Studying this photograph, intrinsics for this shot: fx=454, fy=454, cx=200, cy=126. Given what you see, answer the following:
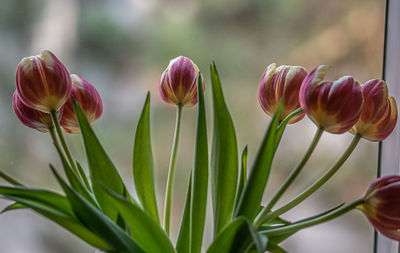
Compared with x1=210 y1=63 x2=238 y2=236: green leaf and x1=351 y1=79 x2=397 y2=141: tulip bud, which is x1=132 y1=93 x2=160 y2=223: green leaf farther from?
x1=351 y1=79 x2=397 y2=141: tulip bud

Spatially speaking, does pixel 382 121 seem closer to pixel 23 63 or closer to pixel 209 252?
pixel 209 252

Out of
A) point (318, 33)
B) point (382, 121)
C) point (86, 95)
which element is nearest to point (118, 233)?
point (86, 95)

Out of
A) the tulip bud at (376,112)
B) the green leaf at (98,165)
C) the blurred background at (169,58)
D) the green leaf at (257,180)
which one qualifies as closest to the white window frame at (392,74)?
the blurred background at (169,58)

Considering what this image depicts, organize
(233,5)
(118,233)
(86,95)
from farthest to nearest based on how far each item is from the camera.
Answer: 1. (233,5)
2. (86,95)
3. (118,233)

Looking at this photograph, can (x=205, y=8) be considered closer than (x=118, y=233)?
No

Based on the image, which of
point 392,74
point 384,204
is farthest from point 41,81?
point 392,74

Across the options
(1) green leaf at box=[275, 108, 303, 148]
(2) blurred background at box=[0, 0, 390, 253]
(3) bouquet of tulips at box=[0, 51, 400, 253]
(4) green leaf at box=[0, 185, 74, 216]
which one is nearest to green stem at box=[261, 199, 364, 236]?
(3) bouquet of tulips at box=[0, 51, 400, 253]

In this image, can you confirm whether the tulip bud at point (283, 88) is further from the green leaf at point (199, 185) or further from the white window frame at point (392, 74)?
the white window frame at point (392, 74)
